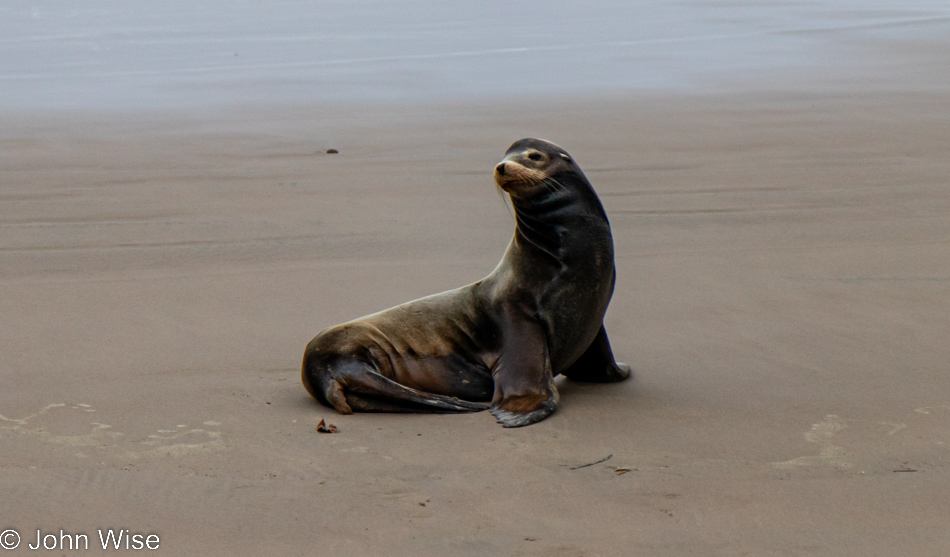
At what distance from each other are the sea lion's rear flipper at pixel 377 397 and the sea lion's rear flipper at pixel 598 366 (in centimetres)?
59

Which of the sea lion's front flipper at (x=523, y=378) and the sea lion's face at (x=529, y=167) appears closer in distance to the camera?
the sea lion's front flipper at (x=523, y=378)

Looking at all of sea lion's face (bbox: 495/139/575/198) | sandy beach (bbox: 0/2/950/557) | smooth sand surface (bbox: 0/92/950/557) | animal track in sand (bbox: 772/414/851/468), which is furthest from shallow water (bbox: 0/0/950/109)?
animal track in sand (bbox: 772/414/851/468)

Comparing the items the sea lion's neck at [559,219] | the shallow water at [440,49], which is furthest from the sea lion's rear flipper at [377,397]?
the shallow water at [440,49]

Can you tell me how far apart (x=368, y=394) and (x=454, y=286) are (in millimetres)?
2053

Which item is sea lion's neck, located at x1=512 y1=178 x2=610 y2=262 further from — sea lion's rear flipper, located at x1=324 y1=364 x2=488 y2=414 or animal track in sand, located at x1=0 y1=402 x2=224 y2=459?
animal track in sand, located at x1=0 y1=402 x2=224 y2=459

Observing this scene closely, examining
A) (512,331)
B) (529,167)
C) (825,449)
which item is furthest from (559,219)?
(825,449)

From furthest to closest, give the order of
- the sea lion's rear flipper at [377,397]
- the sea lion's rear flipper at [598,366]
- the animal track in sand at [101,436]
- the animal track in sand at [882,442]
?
the sea lion's rear flipper at [598,366]
the sea lion's rear flipper at [377,397]
the animal track in sand at [101,436]
the animal track in sand at [882,442]

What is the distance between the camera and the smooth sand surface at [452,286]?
12.0 ft

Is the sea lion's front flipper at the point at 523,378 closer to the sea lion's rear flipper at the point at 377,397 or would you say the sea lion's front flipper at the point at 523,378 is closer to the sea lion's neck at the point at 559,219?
the sea lion's rear flipper at the point at 377,397

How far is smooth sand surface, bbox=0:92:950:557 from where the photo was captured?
143 inches

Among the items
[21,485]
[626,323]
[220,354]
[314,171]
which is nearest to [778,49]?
[314,171]

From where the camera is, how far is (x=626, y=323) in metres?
6.11

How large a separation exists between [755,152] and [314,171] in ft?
13.0

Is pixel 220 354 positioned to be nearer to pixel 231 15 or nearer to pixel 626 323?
pixel 626 323
